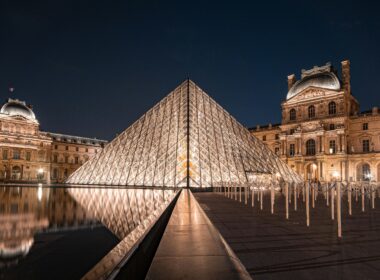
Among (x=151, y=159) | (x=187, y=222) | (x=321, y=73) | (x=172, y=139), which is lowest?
(x=187, y=222)

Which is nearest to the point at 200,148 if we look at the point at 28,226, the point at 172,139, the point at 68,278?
the point at 172,139

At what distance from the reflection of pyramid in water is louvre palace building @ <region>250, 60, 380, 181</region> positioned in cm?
1601

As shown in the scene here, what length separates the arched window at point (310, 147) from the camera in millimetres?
39750

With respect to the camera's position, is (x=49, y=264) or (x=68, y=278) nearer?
(x=68, y=278)

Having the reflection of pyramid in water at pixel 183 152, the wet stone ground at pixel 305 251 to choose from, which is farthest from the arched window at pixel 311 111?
the wet stone ground at pixel 305 251

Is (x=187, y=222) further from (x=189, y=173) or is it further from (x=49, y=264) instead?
(x=189, y=173)

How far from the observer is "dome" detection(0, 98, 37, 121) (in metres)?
51.8

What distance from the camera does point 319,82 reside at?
40.2 m

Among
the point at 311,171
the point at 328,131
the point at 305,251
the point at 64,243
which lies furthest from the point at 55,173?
the point at 305,251

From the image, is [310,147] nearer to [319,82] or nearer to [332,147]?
[332,147]

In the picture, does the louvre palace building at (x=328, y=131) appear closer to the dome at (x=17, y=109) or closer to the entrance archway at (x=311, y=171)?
the entrance archway at (x=311, y=171)

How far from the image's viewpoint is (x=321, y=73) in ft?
135

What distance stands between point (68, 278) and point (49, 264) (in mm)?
612

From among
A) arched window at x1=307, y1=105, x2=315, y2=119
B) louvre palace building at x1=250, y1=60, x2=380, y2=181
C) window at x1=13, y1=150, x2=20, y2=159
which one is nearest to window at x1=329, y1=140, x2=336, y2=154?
louvre palace building at x1=250, y1=60, x2=380, y2=181
